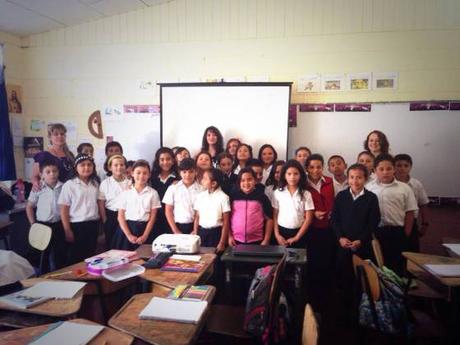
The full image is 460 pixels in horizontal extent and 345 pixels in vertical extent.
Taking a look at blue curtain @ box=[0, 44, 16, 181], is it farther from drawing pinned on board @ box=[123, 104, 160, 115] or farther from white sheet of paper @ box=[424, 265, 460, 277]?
white sheet of paper @ box=[424, 265, 460, 277]

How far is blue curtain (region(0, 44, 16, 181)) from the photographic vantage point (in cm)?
411

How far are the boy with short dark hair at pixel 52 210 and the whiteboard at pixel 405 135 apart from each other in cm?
266

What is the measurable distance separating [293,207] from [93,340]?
1.85 m

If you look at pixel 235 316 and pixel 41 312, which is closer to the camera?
pixel 41 312

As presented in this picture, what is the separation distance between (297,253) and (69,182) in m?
2.03

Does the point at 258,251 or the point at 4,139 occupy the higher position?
the point at 4,139

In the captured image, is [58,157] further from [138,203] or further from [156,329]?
[156,329]

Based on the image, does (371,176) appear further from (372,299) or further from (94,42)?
(94,42)

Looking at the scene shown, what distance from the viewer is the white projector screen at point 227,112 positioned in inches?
152

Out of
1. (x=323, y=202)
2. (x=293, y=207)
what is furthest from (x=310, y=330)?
(x=323, y=202)

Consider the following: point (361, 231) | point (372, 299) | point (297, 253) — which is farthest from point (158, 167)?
point (372, 299)

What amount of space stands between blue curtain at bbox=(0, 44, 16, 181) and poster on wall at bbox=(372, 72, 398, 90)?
452 centimetres

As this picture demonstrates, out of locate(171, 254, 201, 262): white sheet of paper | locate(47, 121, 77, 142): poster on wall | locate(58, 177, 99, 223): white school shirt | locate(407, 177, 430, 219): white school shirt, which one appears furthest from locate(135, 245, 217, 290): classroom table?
locate(47, 121, 77, 142): poster on wall

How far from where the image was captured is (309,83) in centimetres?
389
